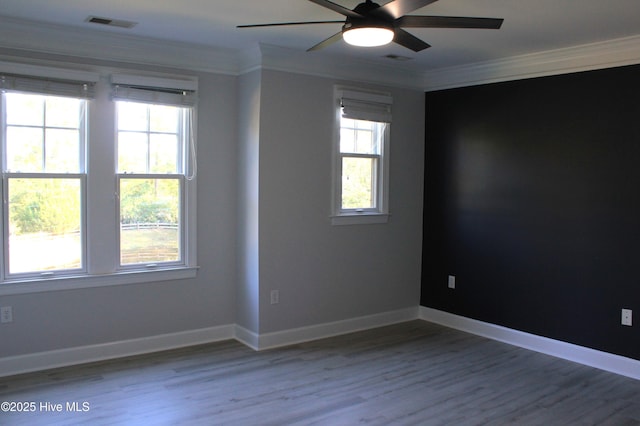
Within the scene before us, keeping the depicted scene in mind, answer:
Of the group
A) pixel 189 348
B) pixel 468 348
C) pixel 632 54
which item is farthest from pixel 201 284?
pixel 632 54

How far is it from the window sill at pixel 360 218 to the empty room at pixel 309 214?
0.03 m

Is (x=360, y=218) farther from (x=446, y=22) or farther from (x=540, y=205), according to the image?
(x=446, y=22)

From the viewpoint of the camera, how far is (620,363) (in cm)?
422

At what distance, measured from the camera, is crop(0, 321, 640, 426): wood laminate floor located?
11.1 ft

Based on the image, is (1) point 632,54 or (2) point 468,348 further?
(2) point 468,348

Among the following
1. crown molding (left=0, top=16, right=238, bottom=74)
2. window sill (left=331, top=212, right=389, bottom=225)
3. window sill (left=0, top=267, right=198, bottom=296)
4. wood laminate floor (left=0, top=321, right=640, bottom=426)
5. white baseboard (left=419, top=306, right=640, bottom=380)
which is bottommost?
wood laminate floor (left=0, top=321, right=640, bottom=426)

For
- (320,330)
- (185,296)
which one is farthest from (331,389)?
(185,296)

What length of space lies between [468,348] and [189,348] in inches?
93.8

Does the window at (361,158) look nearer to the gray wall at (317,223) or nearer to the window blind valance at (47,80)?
the gray wall at (317,223)

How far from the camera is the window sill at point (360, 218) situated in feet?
16.8

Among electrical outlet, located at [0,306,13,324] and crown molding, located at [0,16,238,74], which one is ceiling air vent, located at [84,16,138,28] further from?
electrical outlet, located at [0,306,13,324]

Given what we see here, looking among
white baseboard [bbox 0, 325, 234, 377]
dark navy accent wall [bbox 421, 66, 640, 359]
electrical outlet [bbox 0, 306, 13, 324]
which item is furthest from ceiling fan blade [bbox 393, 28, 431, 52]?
electrical outlet [bbox 0, 306, 13, 324]

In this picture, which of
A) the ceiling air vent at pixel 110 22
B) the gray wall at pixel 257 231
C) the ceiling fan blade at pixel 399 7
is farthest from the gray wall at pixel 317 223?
the ceiling fan blade at pixel 399 7

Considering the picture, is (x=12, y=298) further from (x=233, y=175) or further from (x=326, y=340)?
(x=326, y=340)
